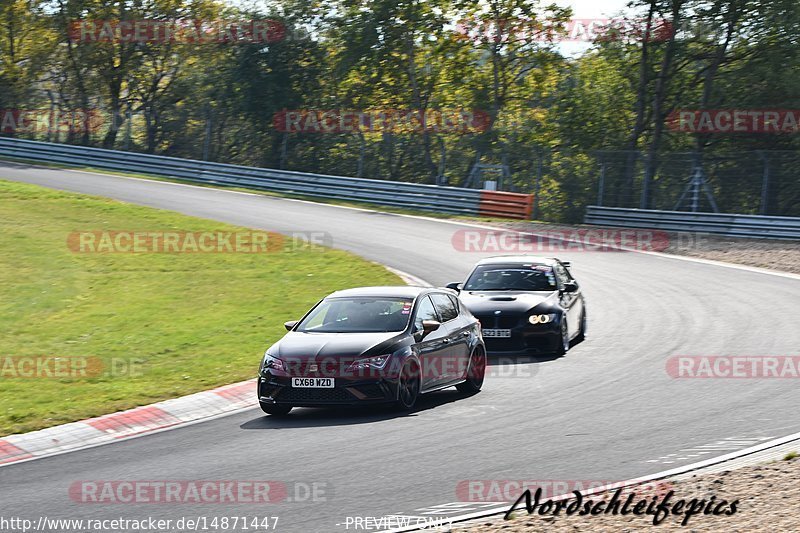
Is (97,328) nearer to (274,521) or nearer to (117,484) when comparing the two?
(117,484)

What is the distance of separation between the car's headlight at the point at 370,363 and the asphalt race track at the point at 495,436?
0.58 m

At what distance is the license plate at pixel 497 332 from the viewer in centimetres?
1678

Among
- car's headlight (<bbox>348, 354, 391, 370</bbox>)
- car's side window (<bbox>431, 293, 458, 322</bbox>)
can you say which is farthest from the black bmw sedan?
car's headlight (<bbox>348, 354, 391, 370</bbox>)

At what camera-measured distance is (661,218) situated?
35156 millimetres

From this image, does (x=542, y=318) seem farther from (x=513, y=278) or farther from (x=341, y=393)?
(x=341, y=393)

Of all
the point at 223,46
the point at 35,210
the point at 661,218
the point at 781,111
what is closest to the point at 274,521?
the point at 35,210

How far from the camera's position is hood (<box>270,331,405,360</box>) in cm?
1233

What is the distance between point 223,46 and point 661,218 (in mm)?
21876

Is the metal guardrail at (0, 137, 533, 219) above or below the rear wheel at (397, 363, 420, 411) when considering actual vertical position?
above

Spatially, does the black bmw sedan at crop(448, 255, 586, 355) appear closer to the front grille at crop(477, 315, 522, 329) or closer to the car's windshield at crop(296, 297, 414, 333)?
the front grille at crop(477, 315, 522, 329)

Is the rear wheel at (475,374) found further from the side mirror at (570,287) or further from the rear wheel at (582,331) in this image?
the rear wheel at (582,331)

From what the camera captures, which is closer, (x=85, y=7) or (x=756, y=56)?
(x=756, y=56)

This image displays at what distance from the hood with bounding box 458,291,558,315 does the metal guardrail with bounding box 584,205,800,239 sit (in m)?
17.5

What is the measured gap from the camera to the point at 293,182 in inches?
1585
